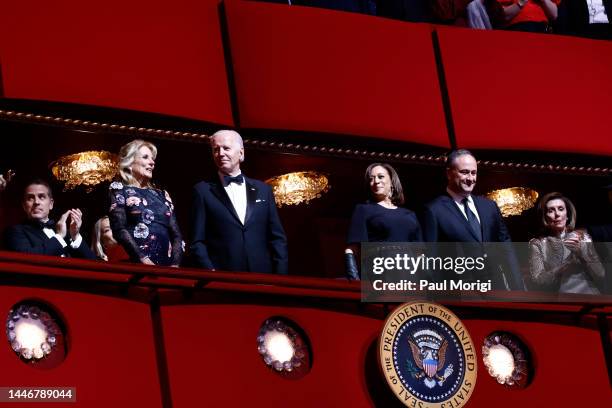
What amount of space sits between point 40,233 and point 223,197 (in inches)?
34.2

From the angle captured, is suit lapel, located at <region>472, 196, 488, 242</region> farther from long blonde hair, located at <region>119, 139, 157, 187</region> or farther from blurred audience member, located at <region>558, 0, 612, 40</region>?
blurred audience member, located at <region>558, 0, 612, 40</region>

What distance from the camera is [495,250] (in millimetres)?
6176

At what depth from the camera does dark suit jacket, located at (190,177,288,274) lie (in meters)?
5.70

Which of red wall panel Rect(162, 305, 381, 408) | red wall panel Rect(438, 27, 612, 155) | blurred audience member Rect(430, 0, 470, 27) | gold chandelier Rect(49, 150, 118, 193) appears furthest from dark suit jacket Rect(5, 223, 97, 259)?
blurred audience member Rect(430, 0, 470, 27)

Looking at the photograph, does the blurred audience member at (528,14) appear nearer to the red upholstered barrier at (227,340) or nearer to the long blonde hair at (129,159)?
the red upholstered barrier at (227,340)

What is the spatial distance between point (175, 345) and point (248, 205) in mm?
942

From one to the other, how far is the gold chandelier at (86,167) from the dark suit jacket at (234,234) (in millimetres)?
1699

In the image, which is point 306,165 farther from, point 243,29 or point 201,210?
point 201,210

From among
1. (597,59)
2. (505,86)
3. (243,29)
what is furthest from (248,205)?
(597,59)

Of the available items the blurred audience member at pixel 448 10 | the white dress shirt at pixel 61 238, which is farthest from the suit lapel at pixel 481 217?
the blurred audience member at pixel 448 10

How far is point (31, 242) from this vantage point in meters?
5.59

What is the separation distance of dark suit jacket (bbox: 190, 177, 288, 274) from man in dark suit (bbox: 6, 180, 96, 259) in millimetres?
570
